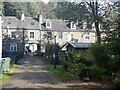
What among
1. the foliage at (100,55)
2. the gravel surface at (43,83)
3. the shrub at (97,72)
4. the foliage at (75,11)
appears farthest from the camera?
the foliage at (75,11)

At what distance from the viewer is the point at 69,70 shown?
14.4 meters

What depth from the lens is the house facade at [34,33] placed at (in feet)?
120

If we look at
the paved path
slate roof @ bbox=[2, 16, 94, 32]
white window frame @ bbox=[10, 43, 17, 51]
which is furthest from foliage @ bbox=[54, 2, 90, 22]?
white window frame @ bbox=[10, 43, 17, 51]

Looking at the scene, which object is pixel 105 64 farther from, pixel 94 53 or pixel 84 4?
pixel 84 4

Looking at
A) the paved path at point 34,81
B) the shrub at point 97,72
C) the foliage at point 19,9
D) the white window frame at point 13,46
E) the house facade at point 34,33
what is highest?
the foliage at point 19,9

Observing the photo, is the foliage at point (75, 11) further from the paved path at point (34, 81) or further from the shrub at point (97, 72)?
the shrub at point (97, 72)

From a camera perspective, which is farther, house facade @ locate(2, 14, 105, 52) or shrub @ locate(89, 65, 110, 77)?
house facade @ locate(2, 14, 105, 52)

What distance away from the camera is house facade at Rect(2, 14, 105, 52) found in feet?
120

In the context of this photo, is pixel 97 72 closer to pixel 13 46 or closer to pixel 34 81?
pixel 34 81

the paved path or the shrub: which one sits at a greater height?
the shrub

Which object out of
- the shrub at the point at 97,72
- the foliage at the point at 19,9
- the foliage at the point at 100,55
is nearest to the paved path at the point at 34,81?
the shrub at the point at 97,72

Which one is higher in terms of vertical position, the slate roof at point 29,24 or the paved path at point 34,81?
the slate roof at point 29,24

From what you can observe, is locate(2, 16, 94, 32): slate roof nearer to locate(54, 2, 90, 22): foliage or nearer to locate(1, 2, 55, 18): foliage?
locate(1, 2, 55, 18): foliage

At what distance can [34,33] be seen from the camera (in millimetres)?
37812
